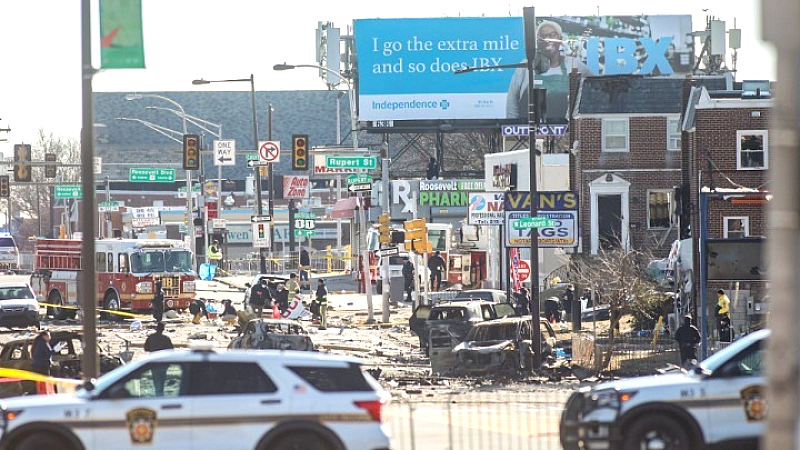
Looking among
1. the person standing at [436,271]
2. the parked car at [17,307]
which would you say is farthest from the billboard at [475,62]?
the parked car at [17,307]

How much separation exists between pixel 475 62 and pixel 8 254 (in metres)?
35.8

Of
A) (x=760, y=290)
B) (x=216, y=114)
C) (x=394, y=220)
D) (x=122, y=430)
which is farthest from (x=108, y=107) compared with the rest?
(x=122, y=430)

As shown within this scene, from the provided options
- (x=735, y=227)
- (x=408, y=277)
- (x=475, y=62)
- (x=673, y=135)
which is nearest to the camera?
(x=735, y=227)

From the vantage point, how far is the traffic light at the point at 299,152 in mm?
47066

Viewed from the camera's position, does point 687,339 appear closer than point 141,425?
No

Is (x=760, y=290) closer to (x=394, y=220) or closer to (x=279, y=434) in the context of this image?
(x=279, y=434)

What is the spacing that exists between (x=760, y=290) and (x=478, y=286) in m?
29.7

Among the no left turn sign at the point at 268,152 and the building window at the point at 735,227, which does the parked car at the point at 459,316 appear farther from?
the no left turn sign at the point at 268,152

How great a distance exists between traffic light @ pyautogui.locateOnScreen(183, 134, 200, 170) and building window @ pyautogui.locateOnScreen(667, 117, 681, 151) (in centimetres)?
1779

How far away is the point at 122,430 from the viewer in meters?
14.9

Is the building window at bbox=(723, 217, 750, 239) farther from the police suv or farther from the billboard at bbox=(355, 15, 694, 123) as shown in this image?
the billboard at bbox=(355, 15, 694, 123)

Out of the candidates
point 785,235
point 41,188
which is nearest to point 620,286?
point 785,235

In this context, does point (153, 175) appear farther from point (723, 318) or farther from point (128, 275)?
point (723, 318)

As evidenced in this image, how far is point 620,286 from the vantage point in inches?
1372
